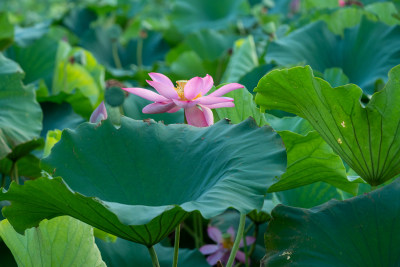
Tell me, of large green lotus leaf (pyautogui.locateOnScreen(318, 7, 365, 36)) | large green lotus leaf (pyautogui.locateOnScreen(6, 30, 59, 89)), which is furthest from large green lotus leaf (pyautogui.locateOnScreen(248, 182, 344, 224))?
large green lotus leaf (pyautogui.locateOnScreen(6, 30, 59, 89))

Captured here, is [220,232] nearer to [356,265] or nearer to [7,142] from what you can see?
[7,142]

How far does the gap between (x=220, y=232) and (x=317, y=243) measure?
1.91 ft

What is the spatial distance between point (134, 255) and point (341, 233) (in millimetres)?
409

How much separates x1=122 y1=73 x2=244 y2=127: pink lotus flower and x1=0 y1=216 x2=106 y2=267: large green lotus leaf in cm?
21

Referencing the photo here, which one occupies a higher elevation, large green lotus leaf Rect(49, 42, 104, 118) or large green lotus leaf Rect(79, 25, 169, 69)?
large green lotus leaf Rect(49, 42, 104, 118)

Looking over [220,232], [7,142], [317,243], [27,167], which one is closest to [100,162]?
[317,243]

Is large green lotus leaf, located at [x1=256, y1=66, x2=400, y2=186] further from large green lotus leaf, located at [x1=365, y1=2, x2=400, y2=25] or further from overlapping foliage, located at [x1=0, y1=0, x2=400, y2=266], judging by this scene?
large green lotus leaf, located at [x1=365, y1=2, x2=400, y2=25]

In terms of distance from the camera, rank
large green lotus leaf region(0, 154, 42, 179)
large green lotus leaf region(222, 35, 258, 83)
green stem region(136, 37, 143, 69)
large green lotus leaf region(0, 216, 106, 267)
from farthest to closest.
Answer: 1. green stem region(136, 37, 143, 69)
2. large green lotus leaf region(222, 35, 258, 83)
3. large green lotus leaf region(0, 154, 42, 179)
4. large green lotus leaf region(0, 216, 106, 267)

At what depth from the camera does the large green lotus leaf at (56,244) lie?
896 millimetres

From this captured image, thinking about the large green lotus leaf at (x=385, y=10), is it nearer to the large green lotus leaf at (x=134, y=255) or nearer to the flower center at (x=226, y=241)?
the flower center at (x=226, y=241)

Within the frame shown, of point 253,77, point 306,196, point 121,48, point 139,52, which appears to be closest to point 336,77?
point 253,77

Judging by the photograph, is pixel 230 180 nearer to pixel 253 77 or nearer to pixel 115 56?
pixel 253 77

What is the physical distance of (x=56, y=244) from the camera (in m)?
0.91

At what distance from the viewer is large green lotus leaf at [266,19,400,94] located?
5.15ft
